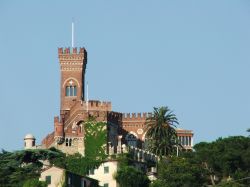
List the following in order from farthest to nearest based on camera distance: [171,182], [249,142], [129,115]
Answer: [129,115], [249,142], [171,182]

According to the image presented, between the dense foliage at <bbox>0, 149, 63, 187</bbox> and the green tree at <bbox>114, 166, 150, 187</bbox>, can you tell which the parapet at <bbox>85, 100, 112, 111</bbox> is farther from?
the green tree at <bbox>114, 166, 150, 187</bbox>

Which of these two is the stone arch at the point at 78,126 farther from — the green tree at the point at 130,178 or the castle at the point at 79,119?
the green tree at the point at 130,178

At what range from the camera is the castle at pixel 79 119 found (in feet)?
507

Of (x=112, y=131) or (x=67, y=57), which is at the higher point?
(x=67, y=57)

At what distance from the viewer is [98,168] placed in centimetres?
14438

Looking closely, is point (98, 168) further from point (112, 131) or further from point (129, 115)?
point (129, 115)

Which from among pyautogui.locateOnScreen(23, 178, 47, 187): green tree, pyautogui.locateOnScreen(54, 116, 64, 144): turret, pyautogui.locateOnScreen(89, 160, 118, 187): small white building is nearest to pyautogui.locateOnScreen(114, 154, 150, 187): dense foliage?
pyautogui.locateOnScreen(89, 160, 118, 187): small white building

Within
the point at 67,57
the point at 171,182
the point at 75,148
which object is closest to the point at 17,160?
the point at 75,148

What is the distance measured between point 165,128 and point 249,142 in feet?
40.6

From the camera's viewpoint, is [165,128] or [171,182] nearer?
[171,182]

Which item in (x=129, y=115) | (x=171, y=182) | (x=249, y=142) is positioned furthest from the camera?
(x=129, y=115)

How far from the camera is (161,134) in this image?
157 metres

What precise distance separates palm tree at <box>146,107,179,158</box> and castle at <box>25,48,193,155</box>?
4.21 meters

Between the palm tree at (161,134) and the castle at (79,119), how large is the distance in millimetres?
4213
